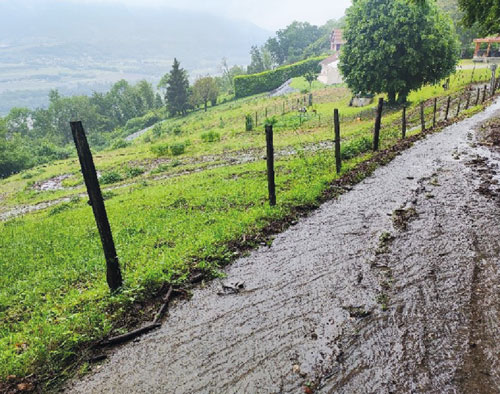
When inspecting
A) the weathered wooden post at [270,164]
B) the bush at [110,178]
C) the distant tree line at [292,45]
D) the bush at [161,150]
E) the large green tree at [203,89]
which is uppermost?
the distant tree line at [292,45]

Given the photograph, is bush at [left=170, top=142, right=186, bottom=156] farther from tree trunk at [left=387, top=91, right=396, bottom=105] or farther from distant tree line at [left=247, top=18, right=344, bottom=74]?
distant tree line at [left=247, top=18, right=344, bottom=74]

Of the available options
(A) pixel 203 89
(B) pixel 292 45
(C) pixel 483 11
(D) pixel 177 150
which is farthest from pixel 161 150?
(B) pixel 292 45

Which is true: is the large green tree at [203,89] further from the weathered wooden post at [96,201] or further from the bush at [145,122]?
the weathered wooden post at [96,201]

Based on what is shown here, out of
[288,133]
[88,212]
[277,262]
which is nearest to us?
[277,262]

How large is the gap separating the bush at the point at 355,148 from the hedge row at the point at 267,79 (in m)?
69.7

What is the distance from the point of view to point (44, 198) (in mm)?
24828

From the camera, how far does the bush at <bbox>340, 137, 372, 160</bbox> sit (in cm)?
1633

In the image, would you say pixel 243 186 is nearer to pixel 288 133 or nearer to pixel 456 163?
pixel 456 163

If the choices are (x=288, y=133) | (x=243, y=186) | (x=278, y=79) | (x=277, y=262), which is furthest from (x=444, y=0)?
(x=277, y=262)

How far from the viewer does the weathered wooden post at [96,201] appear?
5.43 metres

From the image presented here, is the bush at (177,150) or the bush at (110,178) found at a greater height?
the bush at (177,150)

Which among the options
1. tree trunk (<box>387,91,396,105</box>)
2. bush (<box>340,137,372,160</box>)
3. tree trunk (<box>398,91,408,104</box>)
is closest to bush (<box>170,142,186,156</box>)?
bush (<box>340,137,372,160</box>)

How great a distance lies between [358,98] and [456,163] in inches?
1231

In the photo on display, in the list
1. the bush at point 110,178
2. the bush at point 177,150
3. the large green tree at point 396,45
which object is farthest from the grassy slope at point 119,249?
the bush at point 177,150
